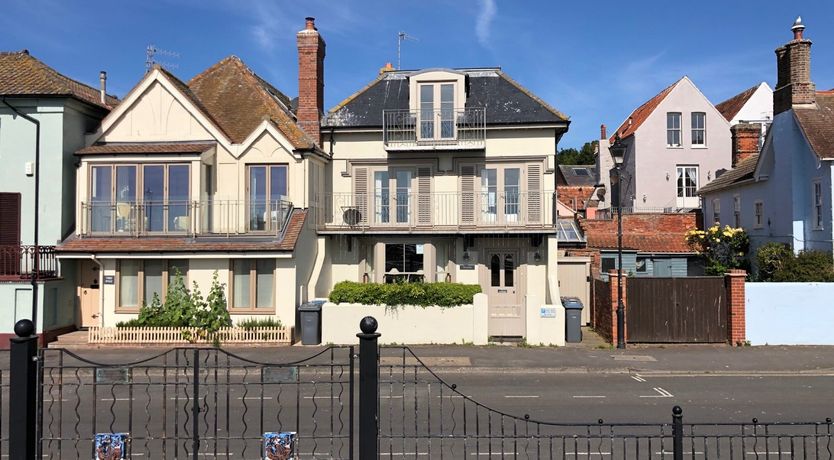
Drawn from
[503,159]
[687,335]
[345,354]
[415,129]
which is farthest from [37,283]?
[687,335]

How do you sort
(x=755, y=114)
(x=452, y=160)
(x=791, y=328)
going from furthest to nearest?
(x=755, y=114)
(x=452, y=160)
(x=791, y=328)

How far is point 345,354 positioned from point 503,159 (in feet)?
27.9

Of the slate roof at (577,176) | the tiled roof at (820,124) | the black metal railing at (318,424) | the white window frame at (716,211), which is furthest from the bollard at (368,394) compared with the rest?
the slate roof at (577,176)

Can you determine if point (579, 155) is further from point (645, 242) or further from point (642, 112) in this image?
point (645, 242)

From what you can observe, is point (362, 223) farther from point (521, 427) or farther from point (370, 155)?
point (521, 427)

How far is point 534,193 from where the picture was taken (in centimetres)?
2080

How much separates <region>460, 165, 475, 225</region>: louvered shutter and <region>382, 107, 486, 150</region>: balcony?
1123 millimetres

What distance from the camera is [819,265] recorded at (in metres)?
19.3

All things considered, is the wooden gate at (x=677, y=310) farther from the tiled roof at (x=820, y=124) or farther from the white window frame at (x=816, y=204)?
the tiled roof at (x=820, y=124)

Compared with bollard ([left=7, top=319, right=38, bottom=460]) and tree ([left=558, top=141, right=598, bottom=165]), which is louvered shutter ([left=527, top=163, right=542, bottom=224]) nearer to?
bollard ([left=7, top=319, right=38, bottom=460])

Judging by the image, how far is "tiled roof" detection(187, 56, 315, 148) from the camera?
21328 mm

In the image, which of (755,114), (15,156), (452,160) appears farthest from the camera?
(755,114)

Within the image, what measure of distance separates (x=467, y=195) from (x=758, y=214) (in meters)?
12.4

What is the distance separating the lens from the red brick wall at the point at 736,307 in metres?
17.9
